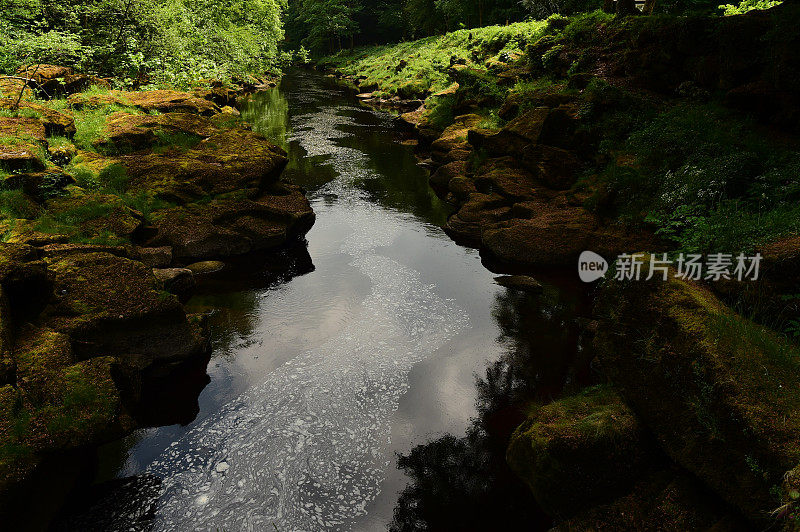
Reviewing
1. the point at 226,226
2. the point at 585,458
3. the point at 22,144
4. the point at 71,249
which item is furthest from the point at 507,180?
the point at 22,144

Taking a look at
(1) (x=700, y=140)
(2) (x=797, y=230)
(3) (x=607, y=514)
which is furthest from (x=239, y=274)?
(1) (x=700, y=140)

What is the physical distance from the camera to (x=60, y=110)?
45.9 feet

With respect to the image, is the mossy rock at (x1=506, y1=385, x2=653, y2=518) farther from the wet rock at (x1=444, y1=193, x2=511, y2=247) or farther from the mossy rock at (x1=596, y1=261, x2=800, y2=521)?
the wet rock at (x1=444, y1=193, x2=511, y2=247)

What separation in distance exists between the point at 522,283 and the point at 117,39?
876 inches

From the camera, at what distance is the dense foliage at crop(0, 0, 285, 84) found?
15070mm

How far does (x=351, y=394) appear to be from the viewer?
23.0 ft

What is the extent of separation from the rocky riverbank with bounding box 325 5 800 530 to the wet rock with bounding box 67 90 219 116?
1047 cm

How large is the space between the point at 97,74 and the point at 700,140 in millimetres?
24166

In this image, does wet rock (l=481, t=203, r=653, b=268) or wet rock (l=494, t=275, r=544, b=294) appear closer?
wet rock (l=494, t=275, r=544, b=294)

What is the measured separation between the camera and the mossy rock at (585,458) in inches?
175

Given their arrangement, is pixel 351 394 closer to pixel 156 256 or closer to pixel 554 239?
pixel 156 256

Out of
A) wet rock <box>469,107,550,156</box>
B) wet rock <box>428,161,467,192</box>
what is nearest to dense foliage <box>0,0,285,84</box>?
wet rock <box>428,161,467,192</box>

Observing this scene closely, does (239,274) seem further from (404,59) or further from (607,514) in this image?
(404,59)

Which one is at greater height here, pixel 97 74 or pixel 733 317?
pixel 97 74
